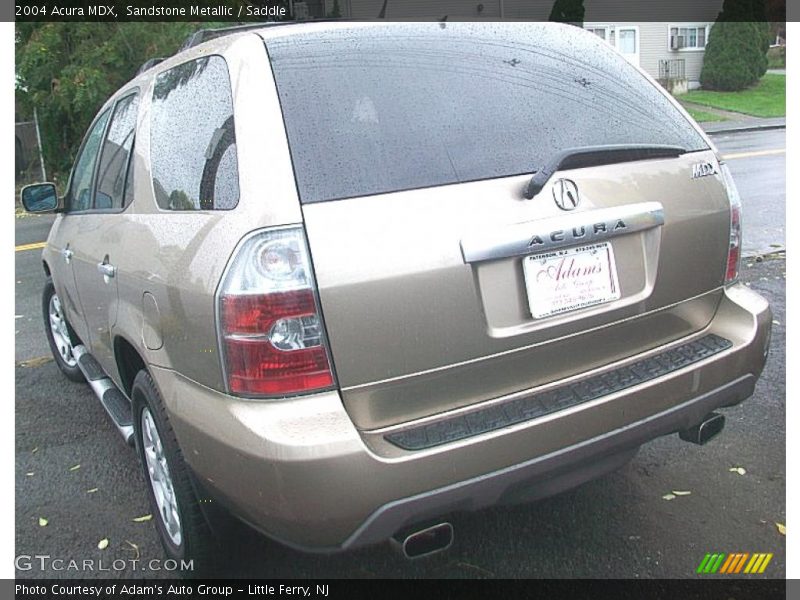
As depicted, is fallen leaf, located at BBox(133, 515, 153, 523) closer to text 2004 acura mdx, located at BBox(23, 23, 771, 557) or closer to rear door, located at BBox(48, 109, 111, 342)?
text 2004 acura mdx, located at BBox(23, 23, 771, 557)

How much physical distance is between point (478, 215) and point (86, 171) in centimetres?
266

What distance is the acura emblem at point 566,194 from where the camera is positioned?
7.11 feet

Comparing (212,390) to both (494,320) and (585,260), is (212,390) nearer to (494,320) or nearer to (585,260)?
(494,320)

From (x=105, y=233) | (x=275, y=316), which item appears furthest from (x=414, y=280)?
(x=105, y=233)

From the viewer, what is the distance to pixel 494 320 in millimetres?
2084

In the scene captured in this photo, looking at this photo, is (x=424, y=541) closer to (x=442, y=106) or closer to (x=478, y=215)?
(x=478, y=215)

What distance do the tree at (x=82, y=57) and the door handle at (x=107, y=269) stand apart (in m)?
13.6

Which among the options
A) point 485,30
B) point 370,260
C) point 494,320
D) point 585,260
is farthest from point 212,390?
point 485,30

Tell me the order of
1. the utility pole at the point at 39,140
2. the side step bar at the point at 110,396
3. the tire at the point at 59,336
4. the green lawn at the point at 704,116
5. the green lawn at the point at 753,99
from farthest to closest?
the green lawn at the point at 753,99 → the green lawn at the point at 704,116 → the utility pole at the point at 39,140 → the tire at the point at 59,336 → the side step bar at the point at 110,396

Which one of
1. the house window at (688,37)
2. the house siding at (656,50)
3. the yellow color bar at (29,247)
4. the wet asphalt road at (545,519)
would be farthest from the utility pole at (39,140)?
the house window at (688,37)

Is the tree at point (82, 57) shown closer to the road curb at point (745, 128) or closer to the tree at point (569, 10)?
the road curb at point (745, 128)

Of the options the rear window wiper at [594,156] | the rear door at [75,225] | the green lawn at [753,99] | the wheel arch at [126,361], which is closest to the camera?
the rear window wiper at [594,156]

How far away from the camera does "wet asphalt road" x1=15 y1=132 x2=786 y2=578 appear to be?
2.65 meters

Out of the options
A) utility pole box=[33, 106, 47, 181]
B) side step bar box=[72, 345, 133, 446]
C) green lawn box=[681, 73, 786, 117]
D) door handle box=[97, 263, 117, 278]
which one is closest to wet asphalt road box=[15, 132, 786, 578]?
side step bar box=[72, 345, 133, 446]
